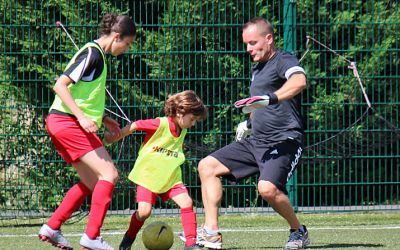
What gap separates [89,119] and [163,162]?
0.90 metres

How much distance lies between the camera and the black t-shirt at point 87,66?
22.9 feet

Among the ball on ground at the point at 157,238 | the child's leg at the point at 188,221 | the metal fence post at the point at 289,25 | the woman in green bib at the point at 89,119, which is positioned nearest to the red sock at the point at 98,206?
the woman in green bib at the point at 89,119

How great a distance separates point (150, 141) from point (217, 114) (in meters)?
3.60

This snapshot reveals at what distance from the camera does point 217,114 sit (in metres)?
11.2

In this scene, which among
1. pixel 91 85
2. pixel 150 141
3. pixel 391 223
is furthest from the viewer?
pixel 391 223

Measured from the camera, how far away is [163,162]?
763 cm

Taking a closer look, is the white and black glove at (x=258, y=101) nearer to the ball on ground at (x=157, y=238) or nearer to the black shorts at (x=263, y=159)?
the black shorts at (x=263, y=159)

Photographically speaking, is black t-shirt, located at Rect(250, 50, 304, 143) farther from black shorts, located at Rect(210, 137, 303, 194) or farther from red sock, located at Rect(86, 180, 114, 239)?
red sock, located at Rect(86, 180, 114, 239)

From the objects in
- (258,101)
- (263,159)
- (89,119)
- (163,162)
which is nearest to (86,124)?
(89,119)

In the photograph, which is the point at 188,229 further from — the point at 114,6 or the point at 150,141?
the point at 114,6

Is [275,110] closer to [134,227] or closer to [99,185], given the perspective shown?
[134,227]

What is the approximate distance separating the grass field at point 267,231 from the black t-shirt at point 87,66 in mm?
1683

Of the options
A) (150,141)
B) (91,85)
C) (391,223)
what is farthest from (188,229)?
(391,223)

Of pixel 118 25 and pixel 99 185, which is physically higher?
pixel 118 25
